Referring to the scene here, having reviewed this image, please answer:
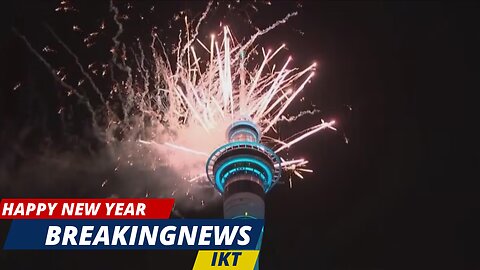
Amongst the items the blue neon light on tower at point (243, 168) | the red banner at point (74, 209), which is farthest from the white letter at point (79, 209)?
the blue neon light on tower at point (243, 168)

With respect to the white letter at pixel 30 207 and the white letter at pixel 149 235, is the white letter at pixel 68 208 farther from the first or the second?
the white letter at pixel 149 235

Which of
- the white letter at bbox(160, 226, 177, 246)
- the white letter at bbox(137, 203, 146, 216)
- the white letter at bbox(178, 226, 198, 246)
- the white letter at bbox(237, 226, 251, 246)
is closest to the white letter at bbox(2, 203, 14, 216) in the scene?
the white letter at bbox(137, 203, 146, 216)

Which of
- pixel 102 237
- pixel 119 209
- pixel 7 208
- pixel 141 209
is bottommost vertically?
pixel 102 237

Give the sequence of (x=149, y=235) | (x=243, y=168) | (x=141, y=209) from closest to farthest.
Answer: (x=149, y=235), (x=141, y=209), (x=243, y=168)

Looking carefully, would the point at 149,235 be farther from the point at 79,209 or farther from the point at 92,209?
the point at 79,209

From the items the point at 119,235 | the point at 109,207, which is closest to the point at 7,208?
the point at 109,207

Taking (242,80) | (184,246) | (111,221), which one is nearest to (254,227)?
(184,246)
